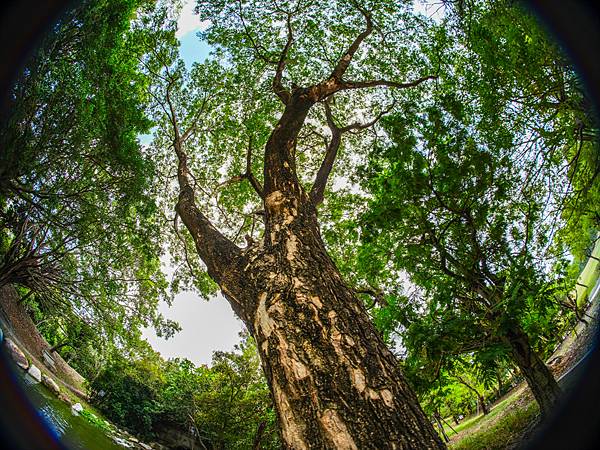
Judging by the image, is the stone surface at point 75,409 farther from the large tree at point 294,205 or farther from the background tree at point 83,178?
the large tree at point 294,205

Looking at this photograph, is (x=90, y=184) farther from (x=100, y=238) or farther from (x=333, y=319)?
(x=333, y=319)

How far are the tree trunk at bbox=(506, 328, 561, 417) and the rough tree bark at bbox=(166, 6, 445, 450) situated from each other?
275 centimetres

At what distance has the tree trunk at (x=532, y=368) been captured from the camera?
3.93 m

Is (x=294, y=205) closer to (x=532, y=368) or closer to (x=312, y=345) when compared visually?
(x=312, y=345)

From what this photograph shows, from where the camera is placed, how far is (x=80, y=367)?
10477 millimetres

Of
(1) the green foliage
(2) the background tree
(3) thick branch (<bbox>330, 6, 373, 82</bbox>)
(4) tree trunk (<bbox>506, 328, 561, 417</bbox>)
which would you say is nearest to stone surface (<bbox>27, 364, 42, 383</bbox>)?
(2) the background tree

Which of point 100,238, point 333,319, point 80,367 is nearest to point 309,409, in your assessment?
point 333,319

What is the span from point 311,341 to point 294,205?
1.57 m

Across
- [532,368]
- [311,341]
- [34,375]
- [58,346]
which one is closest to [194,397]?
[34,375]

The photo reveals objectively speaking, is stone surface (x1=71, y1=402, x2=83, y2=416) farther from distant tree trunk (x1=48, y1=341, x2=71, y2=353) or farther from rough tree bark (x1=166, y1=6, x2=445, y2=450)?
rough tree bark (x1=166, y1=6, x2=445, y2=450)

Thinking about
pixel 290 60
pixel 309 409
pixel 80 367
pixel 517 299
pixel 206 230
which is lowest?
pixel 517 299

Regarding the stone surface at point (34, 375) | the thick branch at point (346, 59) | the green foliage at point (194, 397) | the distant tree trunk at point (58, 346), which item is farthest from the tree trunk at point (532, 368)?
the distant tree trunk at point (58, 346)

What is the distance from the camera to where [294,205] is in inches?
129

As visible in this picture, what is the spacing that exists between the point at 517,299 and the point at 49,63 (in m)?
5.38
